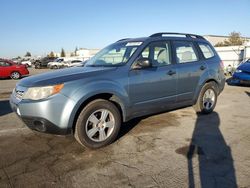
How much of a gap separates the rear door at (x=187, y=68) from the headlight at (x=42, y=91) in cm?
261

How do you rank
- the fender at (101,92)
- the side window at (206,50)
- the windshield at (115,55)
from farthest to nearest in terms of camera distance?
the side window at (206,50)
the windshield at (115,55)
the fender at (101,92)

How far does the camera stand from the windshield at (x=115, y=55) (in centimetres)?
481

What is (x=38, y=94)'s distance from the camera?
3875 millimetres

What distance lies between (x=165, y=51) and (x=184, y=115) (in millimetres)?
1799

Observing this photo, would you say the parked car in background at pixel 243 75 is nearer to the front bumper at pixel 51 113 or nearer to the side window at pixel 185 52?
the side window at pixel 185 52

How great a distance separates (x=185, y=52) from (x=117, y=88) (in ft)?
7.08

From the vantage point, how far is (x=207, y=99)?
20.8 ft

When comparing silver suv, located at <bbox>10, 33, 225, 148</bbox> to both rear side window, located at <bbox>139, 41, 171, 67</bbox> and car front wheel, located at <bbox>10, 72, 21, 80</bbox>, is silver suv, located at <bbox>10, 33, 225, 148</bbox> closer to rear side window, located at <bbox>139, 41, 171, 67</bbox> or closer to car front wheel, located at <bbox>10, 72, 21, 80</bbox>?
rear side window, located at <bbox>139, 41, 171, 67</bbox>

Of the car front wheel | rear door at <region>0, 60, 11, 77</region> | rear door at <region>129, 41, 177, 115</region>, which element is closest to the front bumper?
rear door at <region>129, 41, 177, 115</region>

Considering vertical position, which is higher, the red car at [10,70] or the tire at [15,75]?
the red car at [10,70]

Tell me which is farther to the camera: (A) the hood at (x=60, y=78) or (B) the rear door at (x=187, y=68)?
(B) the rear door at (x=187, y=68)

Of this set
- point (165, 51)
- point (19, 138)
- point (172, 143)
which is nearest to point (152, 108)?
point (172, 143)

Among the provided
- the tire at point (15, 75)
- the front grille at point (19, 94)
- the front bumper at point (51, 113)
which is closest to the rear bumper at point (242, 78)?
the front bumper at point (51, 113)

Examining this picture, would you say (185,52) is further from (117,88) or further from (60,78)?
(60,78)
